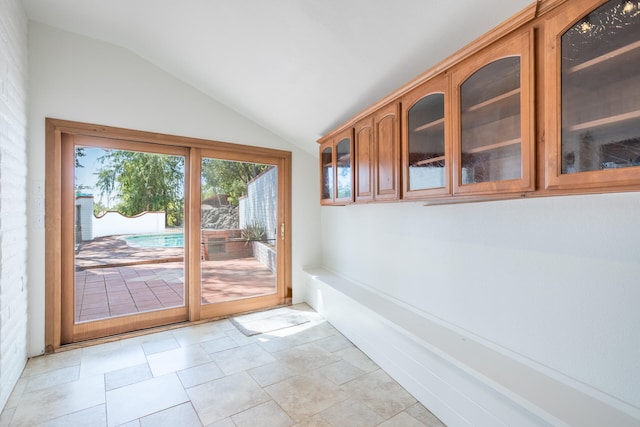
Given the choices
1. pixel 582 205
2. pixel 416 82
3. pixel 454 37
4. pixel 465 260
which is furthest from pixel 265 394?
pixel 454 37

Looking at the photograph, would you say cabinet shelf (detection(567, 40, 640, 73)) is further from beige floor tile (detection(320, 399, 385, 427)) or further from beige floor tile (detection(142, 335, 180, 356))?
beige floor tile (detection(142, 335, 180, 356))

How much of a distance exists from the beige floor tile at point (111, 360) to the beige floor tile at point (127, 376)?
7cm

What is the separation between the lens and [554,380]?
4.83 ft

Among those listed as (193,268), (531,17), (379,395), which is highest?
(531,17)

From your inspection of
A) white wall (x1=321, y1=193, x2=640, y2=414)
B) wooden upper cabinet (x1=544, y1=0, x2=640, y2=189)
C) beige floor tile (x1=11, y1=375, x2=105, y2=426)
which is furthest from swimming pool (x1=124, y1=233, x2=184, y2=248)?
wooden upper cabinet (x1=544, y1=0, x2=640, y2=189)

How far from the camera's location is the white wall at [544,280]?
1.27 metres

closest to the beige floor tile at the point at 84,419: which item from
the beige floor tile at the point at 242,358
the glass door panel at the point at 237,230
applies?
the beige floor tile at the point at 242,358

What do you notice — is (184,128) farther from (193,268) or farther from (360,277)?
(360,277)

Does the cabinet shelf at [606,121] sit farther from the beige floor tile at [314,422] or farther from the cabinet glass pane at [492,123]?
the beige floor tile at [314,422]

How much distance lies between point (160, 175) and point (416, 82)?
2782mm

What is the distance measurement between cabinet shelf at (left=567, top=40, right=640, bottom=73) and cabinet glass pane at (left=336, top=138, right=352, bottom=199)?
5.91ft

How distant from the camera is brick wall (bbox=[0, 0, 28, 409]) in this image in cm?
196

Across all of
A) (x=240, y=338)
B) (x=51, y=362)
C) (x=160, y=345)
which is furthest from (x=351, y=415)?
(x=51, y=362)

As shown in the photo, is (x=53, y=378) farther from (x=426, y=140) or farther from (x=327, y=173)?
(x=426, y=140)
